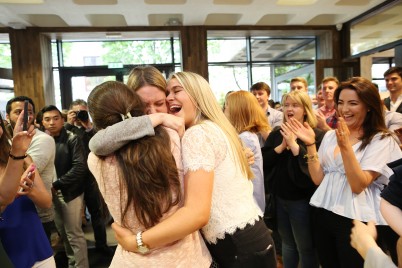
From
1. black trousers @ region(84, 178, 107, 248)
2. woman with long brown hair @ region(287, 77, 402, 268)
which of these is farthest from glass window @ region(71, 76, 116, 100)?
woman with long brown hair @ region(287, 77, 402, 268)

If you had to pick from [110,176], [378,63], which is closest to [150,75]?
[110,176]

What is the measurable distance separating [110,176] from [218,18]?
234 inches

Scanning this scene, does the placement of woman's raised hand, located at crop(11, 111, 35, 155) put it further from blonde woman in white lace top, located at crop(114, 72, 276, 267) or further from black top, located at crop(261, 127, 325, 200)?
black top, located at crop(261, 127, 325, 200)

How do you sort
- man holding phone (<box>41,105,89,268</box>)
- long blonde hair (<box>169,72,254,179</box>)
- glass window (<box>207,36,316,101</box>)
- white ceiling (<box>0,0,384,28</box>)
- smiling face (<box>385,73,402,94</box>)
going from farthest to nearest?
glass window (<box>207,36,316,101</box>) < white ceiling (<box>0,0,384,28</box>) < smiling face (<box>385,73,402,94</box>) < man holding phone (<box>41,105,89,268</box>) < long blonde hair (<box>169,72,254,179</box>)

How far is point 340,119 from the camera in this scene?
5.40 feet

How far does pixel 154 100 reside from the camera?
1.42 metres

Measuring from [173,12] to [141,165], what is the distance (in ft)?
17.5

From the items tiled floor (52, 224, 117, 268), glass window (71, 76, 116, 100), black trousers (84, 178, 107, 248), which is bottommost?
tiled floor (52, 224, 117, 268)

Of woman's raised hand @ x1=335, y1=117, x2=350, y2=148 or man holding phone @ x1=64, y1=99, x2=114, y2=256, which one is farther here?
man holding phone @ x1=64, y1=99, x2=114, y2=256

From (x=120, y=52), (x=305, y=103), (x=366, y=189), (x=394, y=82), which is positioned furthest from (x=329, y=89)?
(x=120, y=52)

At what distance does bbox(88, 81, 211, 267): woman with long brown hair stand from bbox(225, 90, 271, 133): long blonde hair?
1463 mm

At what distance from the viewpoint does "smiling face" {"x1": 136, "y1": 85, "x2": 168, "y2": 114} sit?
55.7 inches

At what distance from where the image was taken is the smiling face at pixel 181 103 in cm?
122

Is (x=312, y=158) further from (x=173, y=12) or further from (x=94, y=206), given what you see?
(x=173, y=12)
